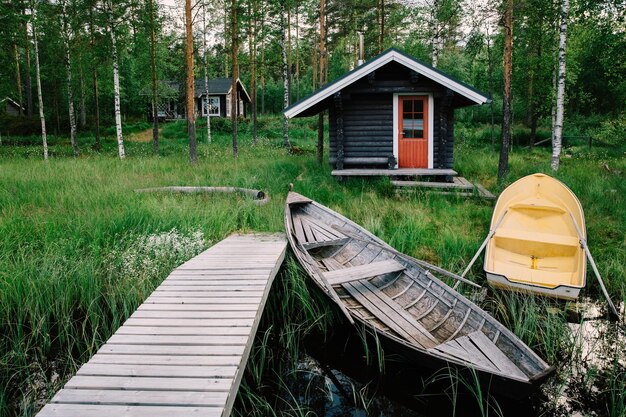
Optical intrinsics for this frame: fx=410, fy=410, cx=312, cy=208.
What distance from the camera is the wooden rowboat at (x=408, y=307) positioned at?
352cm

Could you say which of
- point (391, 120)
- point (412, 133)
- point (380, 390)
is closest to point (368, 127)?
point (391, 120)

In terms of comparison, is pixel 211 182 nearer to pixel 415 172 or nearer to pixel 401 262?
pixel 415 172

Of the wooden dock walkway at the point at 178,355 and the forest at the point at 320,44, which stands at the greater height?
the forest at the point at 320,44

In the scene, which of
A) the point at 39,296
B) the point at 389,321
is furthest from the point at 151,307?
the point at 389,321

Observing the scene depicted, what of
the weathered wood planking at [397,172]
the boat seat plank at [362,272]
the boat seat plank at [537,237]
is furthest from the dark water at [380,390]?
the weathered wood planking at [397,172]

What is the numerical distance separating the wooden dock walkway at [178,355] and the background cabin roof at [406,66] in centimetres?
747

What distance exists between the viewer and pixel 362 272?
17.1 ft

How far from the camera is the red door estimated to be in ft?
39.9

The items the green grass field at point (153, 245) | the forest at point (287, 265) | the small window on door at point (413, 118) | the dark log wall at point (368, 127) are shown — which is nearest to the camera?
the forest at point (287, 265)

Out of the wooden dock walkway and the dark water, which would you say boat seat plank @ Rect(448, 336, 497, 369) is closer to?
the dark water

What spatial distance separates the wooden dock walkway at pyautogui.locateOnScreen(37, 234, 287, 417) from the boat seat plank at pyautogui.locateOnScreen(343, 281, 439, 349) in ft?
3.90

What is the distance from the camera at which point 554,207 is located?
6477 millimetres

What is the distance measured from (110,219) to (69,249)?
1.06 metres

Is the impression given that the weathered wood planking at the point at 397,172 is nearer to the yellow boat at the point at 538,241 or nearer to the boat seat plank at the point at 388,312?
the yellow boat at the point at 538,241
